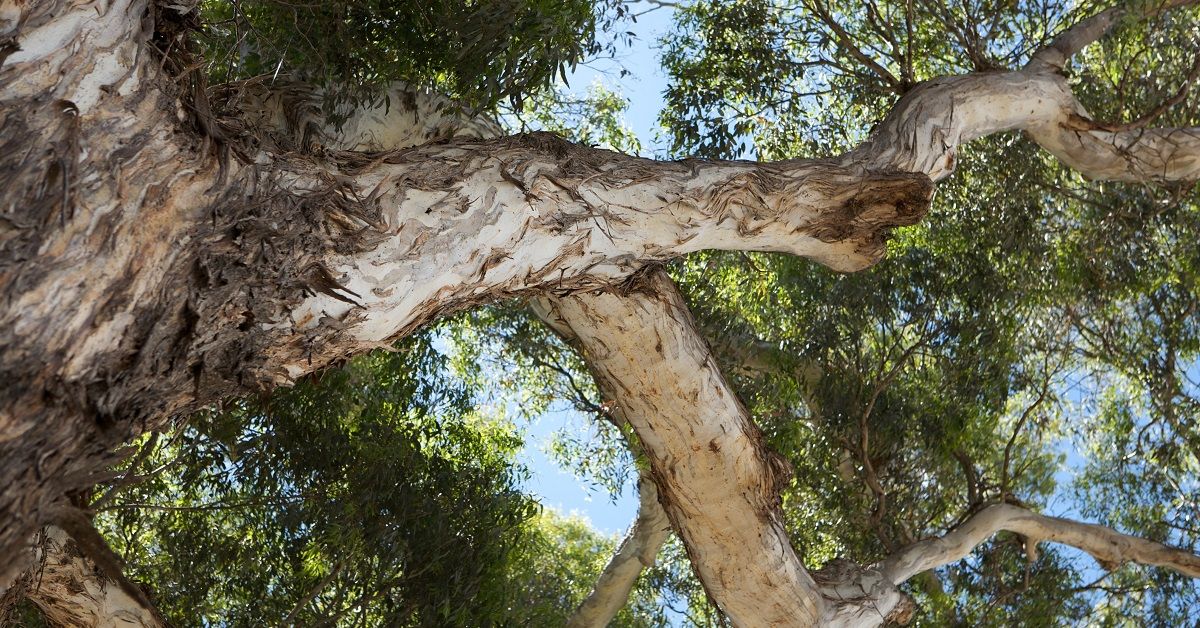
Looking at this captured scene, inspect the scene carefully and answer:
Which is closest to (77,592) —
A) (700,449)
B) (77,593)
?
(77,593)

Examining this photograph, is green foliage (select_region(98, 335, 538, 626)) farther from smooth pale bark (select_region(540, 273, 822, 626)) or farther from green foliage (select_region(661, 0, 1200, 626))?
smooth pale bark (select_region(540, 273, 822, 626))

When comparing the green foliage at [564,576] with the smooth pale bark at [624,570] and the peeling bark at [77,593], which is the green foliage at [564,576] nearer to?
the smooth pale bark at [624,570]

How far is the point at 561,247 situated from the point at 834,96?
223 inches

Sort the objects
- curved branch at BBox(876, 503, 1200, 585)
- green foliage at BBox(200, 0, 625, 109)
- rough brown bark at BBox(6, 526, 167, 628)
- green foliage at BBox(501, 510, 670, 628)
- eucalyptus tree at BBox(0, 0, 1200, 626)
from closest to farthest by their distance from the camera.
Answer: eucalyptus tree at BBox(0, 0, 1200, 626) → rough brown bark at BBox(6, 526, 167, 628) → green foliage at BBox(200, 0, 625, 109) → curved branch at BBox(876, 503, 1200, 585) → green foliage at BBox(501, 510, 670, 628)

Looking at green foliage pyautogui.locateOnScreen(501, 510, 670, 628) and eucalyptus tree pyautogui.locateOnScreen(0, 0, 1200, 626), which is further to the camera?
green foliage pyautogui.locateOnScreen(501, 510, 670, 628)

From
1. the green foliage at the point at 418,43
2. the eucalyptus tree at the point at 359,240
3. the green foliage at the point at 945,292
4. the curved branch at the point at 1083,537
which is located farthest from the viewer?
the green foliage at the point at 945,292

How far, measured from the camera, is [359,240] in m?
2.59

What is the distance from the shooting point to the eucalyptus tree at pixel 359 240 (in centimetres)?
200

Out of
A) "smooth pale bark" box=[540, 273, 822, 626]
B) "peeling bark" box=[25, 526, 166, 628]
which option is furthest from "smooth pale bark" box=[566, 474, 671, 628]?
"peeling bark" box=[25, 526, 166, 628]

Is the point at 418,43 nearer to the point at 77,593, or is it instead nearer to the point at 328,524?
the point at 77,593

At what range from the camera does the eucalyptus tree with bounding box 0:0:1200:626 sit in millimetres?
1999

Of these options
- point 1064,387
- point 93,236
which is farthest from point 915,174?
point 1064,387

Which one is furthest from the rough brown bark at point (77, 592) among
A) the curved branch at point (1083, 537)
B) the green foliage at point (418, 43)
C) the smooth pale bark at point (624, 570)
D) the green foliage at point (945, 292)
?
the smooth pale bark at point (624, 570)

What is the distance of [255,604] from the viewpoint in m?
6.17
